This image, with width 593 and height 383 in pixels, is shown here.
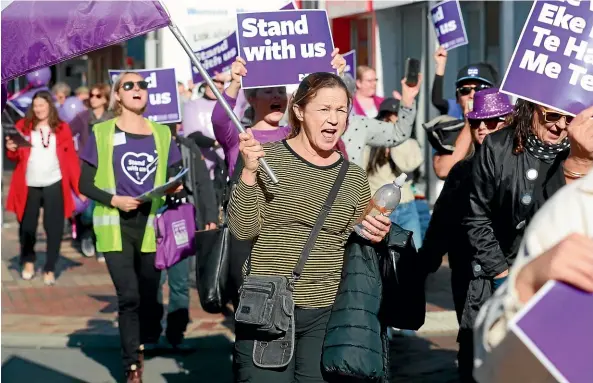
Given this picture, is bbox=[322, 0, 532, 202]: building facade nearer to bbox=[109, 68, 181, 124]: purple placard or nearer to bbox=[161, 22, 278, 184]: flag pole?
bbox=[109, 68, 181, 124]: purple placard

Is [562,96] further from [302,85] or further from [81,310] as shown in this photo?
[81,310]

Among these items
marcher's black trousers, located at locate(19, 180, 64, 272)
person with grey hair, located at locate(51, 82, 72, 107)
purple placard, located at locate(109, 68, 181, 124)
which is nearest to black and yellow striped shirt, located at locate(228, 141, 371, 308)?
purple placard, located at locate(109, 68, 181, 124)

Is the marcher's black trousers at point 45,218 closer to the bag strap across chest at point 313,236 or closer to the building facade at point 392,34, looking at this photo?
the building facade at point 392,34

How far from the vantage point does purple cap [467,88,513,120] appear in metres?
6.13

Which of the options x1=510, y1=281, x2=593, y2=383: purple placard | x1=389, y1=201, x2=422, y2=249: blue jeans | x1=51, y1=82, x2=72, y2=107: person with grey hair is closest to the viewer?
x1=510, y1=281, x2=593, y2=383: purple placard

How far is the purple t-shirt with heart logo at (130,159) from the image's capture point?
24.4ft

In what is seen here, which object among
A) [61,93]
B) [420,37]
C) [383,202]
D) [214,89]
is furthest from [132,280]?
[61,93]

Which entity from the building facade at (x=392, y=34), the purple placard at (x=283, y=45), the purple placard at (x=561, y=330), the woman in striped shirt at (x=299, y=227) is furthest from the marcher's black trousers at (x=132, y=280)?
the building facade at (x=392, y=34)

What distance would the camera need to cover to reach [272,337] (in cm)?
468

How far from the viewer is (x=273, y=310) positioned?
462 centimetres

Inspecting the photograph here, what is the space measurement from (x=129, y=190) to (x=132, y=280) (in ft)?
1.83

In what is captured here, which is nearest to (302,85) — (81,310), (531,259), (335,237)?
(335,237)

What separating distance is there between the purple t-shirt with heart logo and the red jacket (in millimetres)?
4825

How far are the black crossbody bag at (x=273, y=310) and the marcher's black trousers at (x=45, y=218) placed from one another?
7660mm
